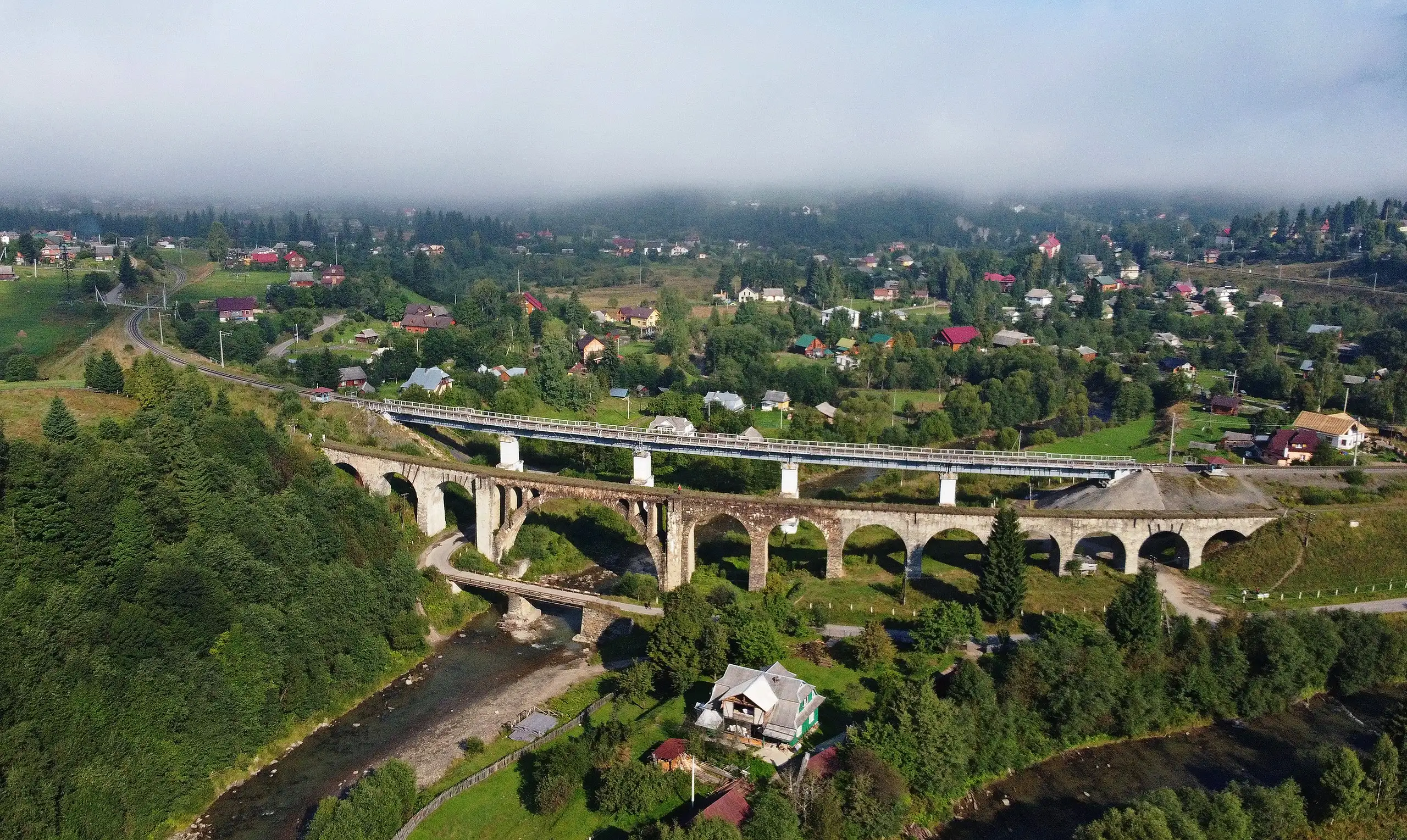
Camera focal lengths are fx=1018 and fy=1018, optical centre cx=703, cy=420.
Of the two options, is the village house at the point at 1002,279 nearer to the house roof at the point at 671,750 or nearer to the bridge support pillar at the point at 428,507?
the bridge support pillar at the point at 428,507

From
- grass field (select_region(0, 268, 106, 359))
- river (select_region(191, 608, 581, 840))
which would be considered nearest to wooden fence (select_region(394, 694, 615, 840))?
river (select_region(191, 608, 581, 840))

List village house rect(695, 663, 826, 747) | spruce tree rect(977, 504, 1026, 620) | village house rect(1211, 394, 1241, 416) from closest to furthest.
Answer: village house rect(695, 663, 826, 747)
spruce tree rect(977, 504, 1026, 620)
village house rect(1211, 394, 1241, 416)

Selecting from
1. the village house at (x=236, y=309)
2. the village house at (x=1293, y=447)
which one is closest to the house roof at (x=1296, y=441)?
the village house at (x=1293, y=447)

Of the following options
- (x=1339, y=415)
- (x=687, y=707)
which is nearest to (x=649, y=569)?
(x=687, y=707)

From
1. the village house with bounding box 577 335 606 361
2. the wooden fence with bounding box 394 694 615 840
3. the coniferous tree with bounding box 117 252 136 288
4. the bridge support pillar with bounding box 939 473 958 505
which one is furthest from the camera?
the coniferous tree with bounding box 117 252 136 288

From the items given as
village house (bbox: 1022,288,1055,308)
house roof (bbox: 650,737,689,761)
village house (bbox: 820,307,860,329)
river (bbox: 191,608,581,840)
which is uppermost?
village house (bbox: 1022,288,1055,308)

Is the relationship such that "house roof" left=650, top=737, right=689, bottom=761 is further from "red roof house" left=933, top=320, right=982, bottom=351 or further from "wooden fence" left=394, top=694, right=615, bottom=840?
"red roof house" left=933, top=320, right=982, bottom=351

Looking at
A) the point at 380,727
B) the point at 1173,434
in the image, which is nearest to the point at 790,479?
the point at 380,727
